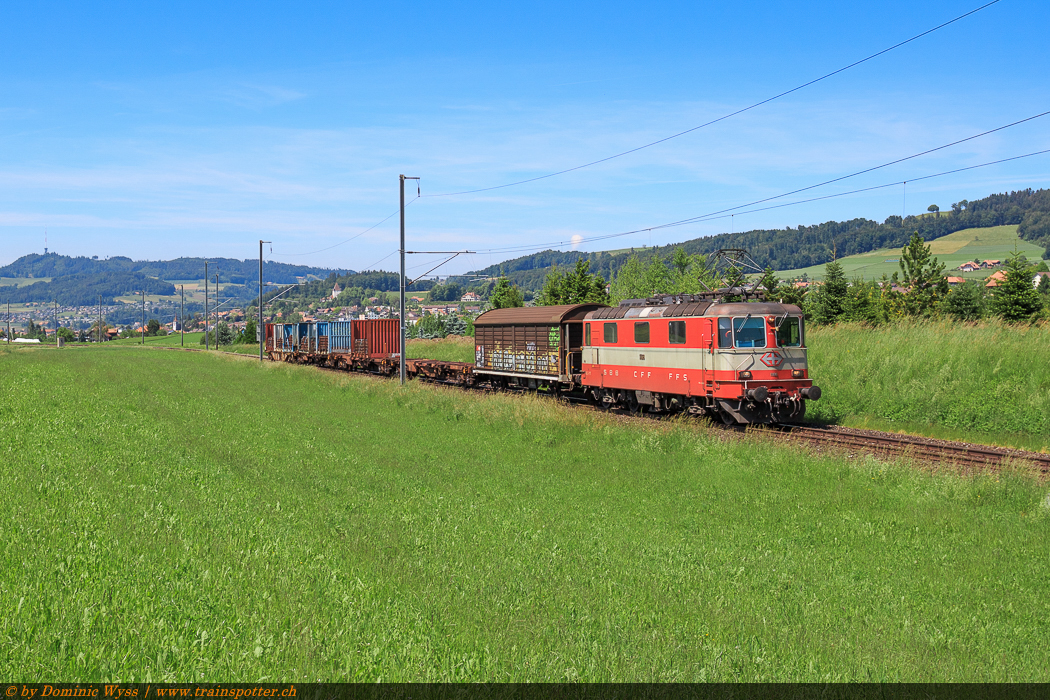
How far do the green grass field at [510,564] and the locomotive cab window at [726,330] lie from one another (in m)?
4.44

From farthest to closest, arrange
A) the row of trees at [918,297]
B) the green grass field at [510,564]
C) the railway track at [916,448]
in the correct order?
1. the row of trees at [918,297]
2. the railway track at [916,448]
3. the green grass field at [510,564]

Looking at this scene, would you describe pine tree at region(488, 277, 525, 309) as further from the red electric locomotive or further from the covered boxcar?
the red electric locomotive

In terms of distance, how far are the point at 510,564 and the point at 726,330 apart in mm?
14072

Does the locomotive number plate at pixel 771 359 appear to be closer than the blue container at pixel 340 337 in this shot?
Yes

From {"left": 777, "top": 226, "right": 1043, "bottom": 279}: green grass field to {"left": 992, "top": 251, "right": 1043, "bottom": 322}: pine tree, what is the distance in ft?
341

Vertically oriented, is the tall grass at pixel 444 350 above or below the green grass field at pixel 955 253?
below

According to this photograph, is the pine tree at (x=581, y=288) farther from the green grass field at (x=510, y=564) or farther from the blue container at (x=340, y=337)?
the green grass field at (x=510, y=564)

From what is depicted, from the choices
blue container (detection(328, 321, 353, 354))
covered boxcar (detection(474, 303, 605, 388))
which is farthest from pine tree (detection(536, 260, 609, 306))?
covered boxcar (detection(474, 303, 605, 388))

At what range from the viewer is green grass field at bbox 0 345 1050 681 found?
6.20m

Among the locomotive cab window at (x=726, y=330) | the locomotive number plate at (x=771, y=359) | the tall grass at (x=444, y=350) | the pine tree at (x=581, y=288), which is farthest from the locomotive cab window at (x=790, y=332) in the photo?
the pine tree at (x=581, y=288)

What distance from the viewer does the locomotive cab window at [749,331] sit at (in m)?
21.3

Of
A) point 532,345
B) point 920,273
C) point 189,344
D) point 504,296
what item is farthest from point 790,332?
point 189,344

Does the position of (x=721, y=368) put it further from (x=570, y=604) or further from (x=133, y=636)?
(x=133, y=636)

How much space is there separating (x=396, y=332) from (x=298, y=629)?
43.8 m
